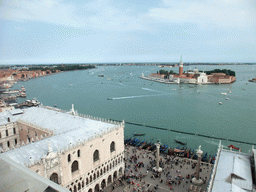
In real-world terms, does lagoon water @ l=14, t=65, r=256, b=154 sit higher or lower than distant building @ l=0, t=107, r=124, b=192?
lower

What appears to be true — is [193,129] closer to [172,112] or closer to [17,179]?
[172,112]

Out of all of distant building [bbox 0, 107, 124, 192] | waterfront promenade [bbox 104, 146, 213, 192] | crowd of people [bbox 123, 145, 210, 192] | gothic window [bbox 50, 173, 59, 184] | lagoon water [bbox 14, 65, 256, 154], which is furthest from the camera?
lagoon water [bbox 14, 65, 256, 154]

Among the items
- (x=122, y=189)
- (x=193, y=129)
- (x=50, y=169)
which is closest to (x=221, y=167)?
(x=122, y=189)

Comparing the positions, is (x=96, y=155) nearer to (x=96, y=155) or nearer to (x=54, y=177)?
(x=96, y=155)

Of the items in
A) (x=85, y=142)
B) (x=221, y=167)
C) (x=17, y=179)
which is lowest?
(x=221, y=167)

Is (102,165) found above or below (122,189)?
above

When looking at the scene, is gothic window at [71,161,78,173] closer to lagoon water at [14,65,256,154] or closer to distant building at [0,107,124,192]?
distant building at [0,107,124,192]

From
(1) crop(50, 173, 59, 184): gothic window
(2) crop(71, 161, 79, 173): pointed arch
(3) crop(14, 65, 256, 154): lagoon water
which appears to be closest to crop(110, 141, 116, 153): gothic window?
(2) crop(71, 161, 79, 173): pointed arch
